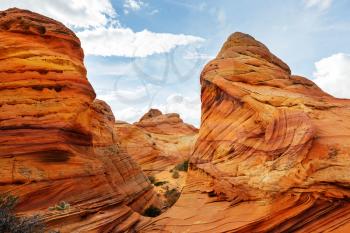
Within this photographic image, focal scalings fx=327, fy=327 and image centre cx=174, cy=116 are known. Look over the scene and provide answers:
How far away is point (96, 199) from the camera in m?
14.1

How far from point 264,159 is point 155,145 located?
1285 inches

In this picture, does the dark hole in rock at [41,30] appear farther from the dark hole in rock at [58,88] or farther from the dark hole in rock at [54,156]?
the dark hole in rock at [54,156]

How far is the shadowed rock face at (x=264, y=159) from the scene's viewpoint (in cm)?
1109

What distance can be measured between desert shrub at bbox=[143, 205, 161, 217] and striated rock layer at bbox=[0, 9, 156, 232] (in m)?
0.96

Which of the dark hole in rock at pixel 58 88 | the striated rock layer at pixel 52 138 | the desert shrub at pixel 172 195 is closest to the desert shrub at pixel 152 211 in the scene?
the striated rock layer at pixel 52 138

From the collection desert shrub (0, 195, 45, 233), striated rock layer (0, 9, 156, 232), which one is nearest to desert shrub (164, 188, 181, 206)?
striated rock layer (0, 9, 156, 232)

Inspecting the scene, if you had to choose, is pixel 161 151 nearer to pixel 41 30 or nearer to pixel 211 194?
pixel 41 30

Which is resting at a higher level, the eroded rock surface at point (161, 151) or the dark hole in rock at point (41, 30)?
the dark hole in rock at point (41, 30)

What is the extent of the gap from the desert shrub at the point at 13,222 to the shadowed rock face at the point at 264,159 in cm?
464

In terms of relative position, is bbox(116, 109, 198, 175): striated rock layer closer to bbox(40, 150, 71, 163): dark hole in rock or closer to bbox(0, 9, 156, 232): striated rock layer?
bbox(0, 9, 156, 232): striated rock layer

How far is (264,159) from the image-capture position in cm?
1320

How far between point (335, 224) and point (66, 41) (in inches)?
608

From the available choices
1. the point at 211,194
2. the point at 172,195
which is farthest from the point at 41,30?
the point at 172,195

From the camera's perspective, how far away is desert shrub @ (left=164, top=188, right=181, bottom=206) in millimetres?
24281
